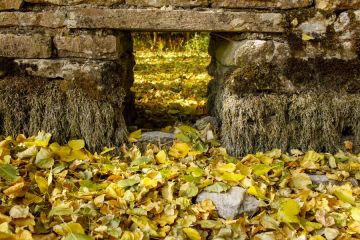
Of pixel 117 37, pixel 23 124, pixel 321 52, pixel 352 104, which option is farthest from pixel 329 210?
pixel 23 124

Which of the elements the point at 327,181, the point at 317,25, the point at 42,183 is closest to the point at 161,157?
the point at 42,183

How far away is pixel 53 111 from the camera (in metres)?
3.04

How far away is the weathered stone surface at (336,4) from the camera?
290 cm

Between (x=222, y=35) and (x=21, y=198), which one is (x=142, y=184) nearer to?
(x=21, y=198)

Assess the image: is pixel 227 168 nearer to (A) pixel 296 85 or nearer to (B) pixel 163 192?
(B) pixel 163 192

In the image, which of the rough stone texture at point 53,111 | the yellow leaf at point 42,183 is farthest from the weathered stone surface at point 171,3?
the yellow leaf at point 42,183

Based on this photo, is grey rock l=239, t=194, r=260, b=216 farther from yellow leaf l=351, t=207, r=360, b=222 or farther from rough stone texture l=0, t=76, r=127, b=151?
rough stone texture l=0, t=76, r=127, b=151

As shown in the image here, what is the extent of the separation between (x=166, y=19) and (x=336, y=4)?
3.67 feet

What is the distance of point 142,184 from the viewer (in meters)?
2.52

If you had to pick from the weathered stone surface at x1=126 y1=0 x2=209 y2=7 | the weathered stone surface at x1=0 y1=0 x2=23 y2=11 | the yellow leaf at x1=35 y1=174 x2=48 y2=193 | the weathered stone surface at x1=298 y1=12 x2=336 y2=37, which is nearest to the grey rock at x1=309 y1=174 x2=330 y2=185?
the weathered stone surface at x1=298 y1=12 x2=336 y2=37

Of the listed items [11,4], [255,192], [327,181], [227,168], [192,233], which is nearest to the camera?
[192,233]

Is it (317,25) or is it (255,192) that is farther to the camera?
(317,25)

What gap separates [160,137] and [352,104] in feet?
4.43

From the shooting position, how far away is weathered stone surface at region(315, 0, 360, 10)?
114 inches
